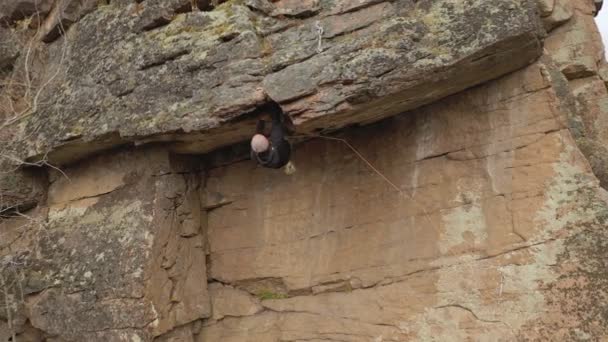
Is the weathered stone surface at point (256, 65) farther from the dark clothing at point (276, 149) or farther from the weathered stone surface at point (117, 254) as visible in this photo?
the weathered stone surface at point (117, 254)

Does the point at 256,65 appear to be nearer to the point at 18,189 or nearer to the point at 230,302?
the point at 230,302

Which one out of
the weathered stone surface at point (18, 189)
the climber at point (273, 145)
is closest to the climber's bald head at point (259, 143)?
the climber at point (273, 145)

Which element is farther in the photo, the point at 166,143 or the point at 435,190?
the point at 166,143

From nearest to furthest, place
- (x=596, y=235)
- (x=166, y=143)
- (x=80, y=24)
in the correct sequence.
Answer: (x=596, y=235) → (x=166, y=143) → (x=80, y=24)

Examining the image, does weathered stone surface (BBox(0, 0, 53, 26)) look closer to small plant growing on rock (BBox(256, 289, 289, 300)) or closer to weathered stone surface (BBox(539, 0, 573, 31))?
small plant growing on rock (BBox(256, 289, 289, 300))

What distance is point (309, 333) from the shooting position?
20.7 feet

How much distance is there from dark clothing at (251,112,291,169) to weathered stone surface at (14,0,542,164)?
31 centimetres

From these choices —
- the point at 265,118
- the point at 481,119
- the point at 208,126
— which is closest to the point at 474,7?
the point at 481,119

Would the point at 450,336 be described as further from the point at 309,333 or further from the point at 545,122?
the point at 545,122

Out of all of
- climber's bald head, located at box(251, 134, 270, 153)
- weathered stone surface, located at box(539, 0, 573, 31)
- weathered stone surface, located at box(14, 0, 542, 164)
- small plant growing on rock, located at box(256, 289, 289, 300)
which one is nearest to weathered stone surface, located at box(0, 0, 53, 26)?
weathered stone surface, located at box(14, 0, 542, 164)

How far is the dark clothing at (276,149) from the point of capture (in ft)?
18.6

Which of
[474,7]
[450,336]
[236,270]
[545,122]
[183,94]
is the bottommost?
[450,336]

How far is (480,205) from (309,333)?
7.95 feet

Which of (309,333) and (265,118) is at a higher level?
(265,118)
